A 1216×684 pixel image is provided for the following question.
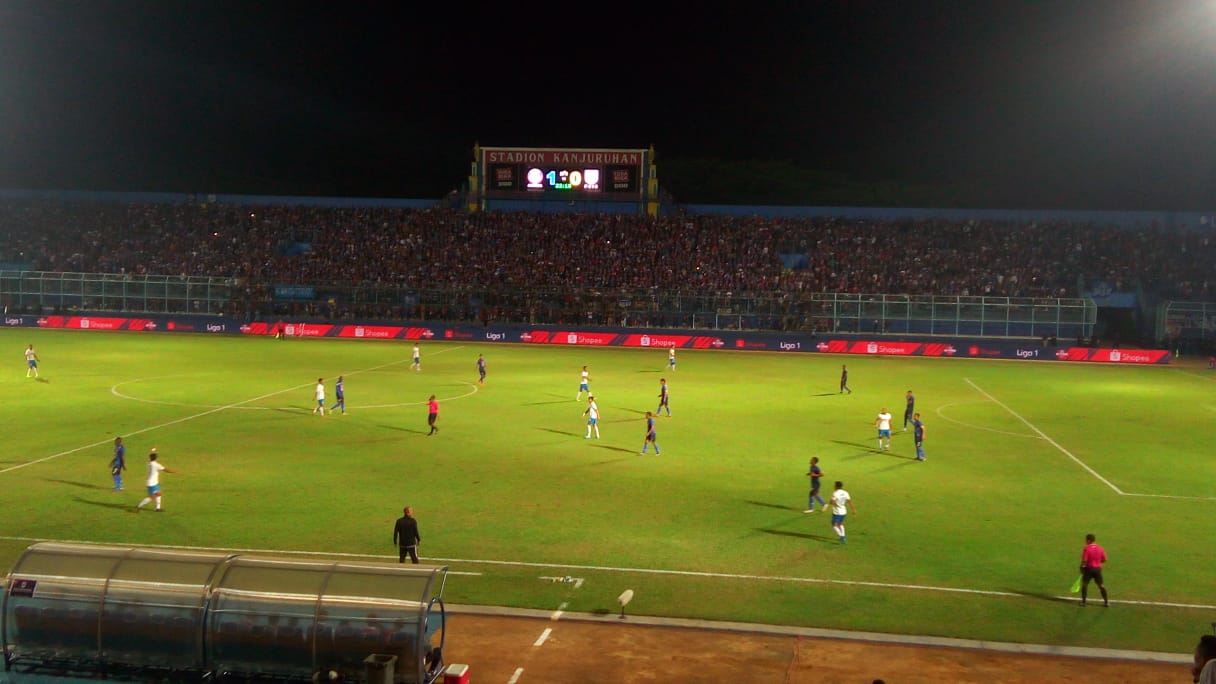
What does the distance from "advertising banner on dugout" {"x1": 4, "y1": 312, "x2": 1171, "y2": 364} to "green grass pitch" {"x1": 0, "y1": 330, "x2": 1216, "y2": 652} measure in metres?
15.4

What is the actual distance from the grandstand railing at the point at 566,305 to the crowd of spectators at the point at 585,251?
1.70 ft

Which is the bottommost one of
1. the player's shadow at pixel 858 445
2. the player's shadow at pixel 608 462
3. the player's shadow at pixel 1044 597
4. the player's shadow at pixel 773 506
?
the player's shadow at pixel 1044 597

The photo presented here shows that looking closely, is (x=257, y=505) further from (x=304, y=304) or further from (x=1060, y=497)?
(x=304, y=304)

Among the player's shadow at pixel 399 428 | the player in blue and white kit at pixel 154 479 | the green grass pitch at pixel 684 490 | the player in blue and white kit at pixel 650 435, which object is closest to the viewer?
the green grass pitch at pixel 684 490

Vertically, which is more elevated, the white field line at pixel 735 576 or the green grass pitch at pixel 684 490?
the green grass pitch at pixel 684 490

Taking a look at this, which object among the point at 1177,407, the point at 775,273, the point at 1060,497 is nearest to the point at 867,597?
the point at 1060,497

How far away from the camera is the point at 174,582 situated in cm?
1033

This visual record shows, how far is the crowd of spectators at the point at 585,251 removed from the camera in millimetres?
72625

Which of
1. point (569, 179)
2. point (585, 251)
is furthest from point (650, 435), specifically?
point (569, 179)

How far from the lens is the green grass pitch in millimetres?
17848

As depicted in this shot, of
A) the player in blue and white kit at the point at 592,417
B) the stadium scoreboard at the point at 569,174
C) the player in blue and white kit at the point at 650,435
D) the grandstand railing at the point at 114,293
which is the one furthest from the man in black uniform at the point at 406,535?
the stadium scoreboard at the point at 569,174

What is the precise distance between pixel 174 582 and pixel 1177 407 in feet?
139

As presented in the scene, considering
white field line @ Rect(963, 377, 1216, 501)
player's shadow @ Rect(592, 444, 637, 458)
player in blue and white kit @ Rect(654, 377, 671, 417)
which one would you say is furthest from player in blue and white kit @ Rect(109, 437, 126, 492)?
white field line @ Rect(963, 377, 1216, 501)

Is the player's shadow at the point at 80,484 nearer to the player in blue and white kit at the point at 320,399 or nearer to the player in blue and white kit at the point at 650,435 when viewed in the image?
the player in blue and white kit at the point at 320,399
